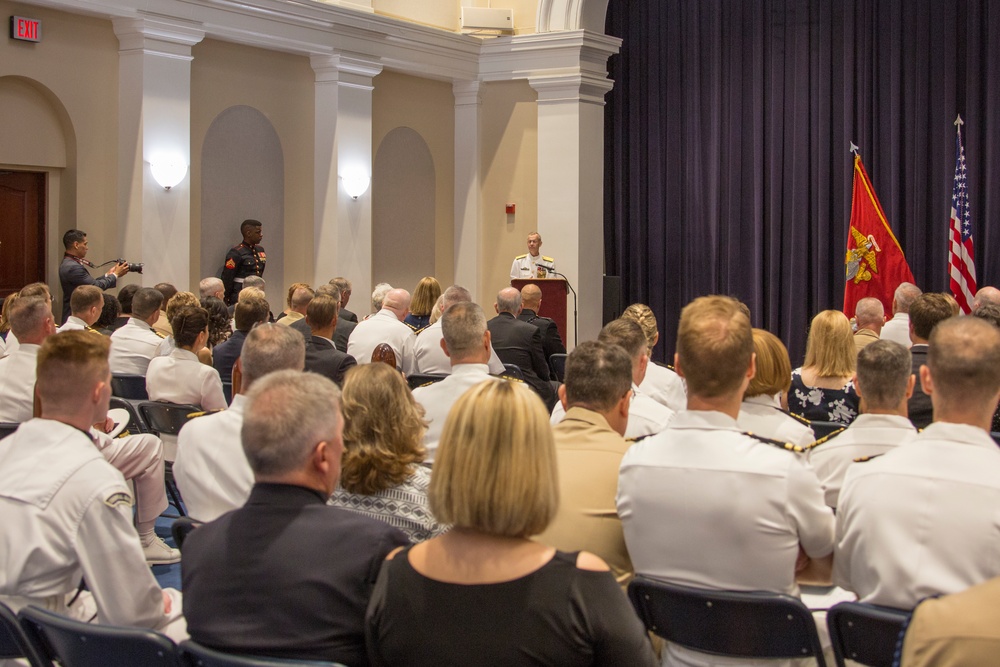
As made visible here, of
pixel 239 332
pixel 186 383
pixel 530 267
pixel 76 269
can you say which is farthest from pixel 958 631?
pixel 530 267

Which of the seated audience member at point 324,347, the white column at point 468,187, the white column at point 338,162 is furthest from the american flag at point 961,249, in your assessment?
the seated audience member at point 324,347

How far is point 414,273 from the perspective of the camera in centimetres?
1293

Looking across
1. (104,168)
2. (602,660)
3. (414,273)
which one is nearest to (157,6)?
(104,168)

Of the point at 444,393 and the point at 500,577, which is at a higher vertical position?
the point at 444,393

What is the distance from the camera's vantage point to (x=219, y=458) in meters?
3.43

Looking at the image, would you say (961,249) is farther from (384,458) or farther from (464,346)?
(384,458)

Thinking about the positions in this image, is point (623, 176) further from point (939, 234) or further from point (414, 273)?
point (939, 234)

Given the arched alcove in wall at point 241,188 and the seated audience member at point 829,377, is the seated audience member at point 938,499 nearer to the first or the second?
the seated audience member at point 829,377

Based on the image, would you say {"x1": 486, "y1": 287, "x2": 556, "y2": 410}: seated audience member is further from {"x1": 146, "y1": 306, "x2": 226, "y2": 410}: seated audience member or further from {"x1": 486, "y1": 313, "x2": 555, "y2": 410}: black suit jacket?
{"x1": 146, "y1": 306, "x2": 226, "y2": 410}: seated audience member

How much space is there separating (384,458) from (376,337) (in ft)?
13.4

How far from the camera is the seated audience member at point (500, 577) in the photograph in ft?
6.18

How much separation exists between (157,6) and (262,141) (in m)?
2.01

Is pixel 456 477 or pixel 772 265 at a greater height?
pixel 772 265

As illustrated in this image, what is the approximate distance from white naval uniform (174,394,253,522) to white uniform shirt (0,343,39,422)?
1.57 meters
